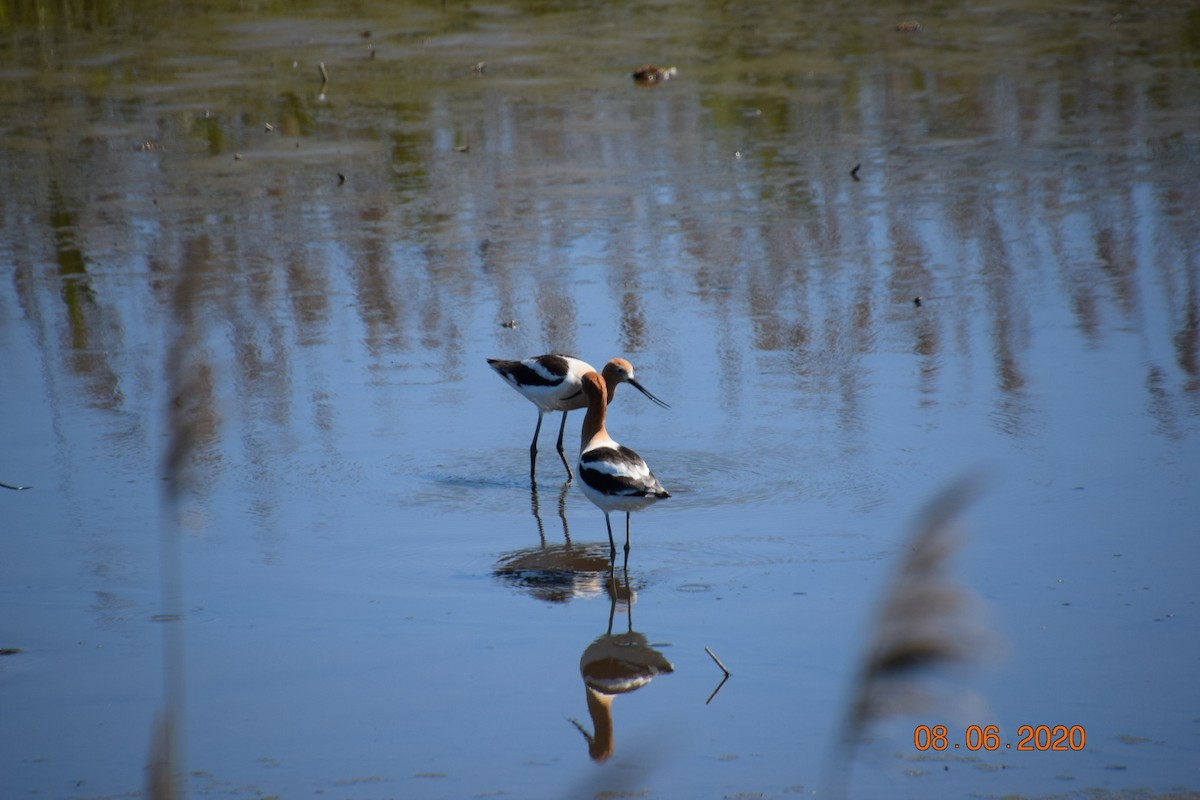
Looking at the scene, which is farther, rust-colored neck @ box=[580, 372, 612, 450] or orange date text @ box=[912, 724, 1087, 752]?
rust-colored neck @ box=[580, 372, 612, 450]

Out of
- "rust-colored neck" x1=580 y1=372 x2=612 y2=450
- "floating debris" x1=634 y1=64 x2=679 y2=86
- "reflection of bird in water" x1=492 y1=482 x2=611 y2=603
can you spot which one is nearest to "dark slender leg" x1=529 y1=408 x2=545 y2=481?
"rust-colored neck" x1=580 y1=372 x2=612 y2=450

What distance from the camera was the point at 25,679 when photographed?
17.1 ft

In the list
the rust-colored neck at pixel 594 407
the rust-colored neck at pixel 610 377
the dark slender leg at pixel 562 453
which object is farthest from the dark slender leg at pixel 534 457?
the rust-colored neck at pixel 594 407

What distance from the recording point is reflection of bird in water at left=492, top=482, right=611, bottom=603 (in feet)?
19.4

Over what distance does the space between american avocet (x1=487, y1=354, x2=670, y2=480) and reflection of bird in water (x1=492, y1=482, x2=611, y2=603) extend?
3.53 ft

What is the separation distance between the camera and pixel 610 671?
516 cm

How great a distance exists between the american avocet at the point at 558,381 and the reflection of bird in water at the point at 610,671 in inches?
84.3

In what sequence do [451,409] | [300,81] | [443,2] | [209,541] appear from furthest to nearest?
[443,2] → [300,81] → [451,409] → [209,541]

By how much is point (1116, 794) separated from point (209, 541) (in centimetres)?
398

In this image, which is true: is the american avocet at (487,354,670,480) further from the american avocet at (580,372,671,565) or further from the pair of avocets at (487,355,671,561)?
the american avocet at (580,372,671,565)

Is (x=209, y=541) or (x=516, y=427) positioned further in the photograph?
(x=516, y=427)

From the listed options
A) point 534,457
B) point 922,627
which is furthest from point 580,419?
point 922,627

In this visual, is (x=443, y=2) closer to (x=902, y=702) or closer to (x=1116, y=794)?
(x=1116, y=794)

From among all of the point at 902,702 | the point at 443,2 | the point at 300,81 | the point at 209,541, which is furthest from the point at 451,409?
the point at 443,2
